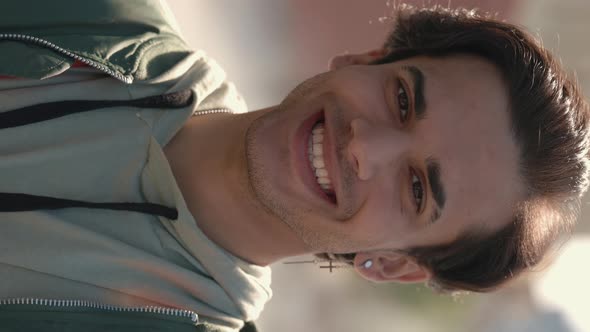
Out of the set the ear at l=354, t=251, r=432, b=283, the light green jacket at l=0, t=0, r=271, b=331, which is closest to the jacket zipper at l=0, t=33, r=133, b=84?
the light green jacket at l=0, t=0, r=271, b=331

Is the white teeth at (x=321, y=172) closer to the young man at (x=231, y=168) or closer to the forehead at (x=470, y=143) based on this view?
the young man at (x=231, y=168)

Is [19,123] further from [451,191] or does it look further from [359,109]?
[451,191]

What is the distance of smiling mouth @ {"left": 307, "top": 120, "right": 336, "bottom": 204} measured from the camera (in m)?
1.47

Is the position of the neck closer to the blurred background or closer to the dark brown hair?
the dark brown hair

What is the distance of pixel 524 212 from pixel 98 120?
102cm

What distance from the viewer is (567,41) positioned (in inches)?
133

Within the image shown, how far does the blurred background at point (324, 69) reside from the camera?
303 centimetres

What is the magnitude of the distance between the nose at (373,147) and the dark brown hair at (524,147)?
285 millimetres

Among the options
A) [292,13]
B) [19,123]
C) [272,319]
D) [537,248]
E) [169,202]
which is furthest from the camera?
[272,319]

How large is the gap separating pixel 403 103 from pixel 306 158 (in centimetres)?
26

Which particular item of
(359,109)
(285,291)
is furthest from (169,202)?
(285,291)

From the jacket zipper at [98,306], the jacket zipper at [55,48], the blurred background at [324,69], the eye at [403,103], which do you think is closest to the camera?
the jacket zipper at [98,306]

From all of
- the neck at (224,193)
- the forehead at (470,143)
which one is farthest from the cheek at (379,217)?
the neck at (224,193)

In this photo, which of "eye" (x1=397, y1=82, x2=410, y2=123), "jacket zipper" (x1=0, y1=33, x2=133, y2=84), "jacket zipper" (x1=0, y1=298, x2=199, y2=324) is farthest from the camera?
"eye" (x1=397, y1=82, x2=410, y2=123)
